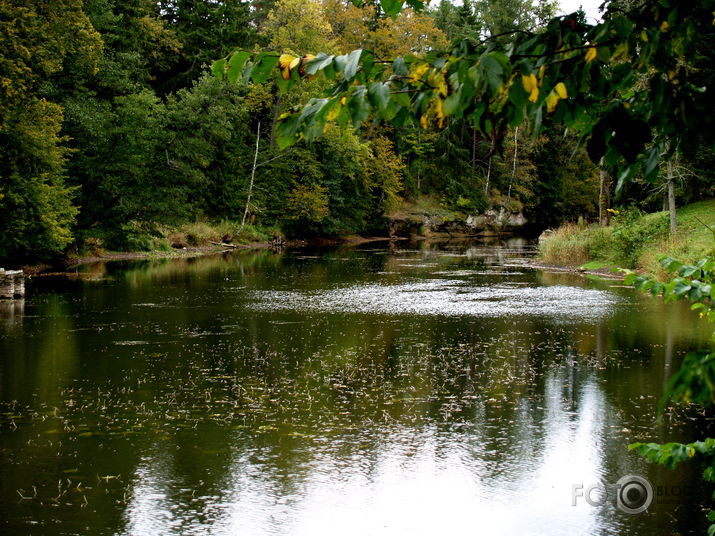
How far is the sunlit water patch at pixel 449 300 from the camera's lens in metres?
19.1

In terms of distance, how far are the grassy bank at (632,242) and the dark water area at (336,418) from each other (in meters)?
5.44

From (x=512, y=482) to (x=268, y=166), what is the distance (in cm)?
4808

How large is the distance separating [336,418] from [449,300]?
12.4 metres

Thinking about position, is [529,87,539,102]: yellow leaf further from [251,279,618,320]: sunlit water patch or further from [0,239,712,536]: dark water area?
[251,279,618,320]: sunlit water patch

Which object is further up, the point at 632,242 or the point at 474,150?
the point at 474,150

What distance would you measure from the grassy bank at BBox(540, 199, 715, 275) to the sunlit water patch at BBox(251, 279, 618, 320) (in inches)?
135

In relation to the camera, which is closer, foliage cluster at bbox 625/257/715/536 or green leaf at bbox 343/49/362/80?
foliage cluster at bbox 625/257/715/536

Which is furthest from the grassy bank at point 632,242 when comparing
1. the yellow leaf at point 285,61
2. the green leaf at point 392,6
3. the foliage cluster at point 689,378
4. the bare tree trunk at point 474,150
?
the bare tree trunk at point 474,150

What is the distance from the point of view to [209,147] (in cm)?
4325

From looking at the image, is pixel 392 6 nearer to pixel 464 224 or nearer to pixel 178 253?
pixel 178 253

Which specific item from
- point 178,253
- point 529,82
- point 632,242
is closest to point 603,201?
point 632,242

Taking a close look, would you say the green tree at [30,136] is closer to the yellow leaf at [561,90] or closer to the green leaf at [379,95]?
the green leaf at [379,95]

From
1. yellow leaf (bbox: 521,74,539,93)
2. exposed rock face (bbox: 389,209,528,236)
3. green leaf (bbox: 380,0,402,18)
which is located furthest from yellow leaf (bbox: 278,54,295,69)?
exposed rock face (bbox: 389,209,528,236)

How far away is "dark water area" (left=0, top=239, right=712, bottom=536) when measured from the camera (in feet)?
21.8
